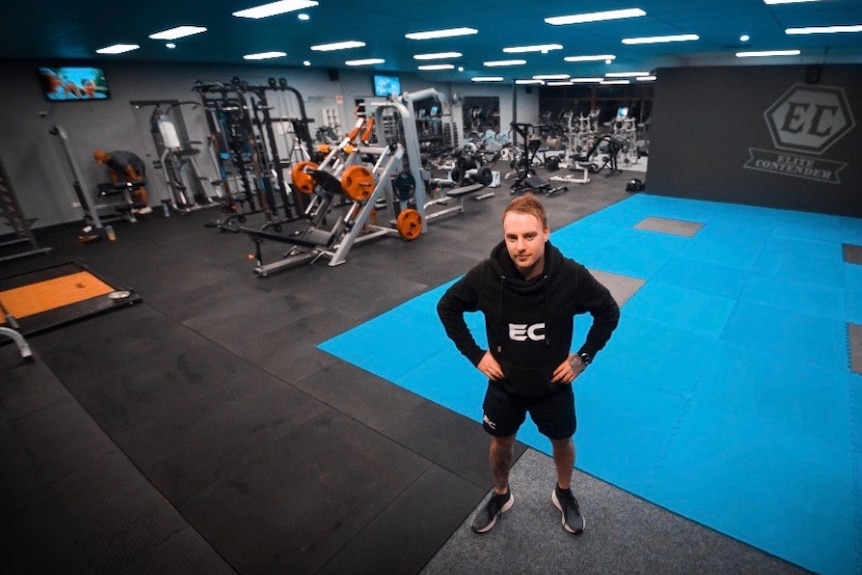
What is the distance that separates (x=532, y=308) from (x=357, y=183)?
15.2 feet

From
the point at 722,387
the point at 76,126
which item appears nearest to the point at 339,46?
the point at 76,126

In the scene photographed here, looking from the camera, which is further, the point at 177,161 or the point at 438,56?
the point at 438,56

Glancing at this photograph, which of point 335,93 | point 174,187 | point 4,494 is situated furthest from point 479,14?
point 335,93

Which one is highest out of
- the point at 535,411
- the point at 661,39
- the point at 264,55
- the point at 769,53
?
the point at 264,55

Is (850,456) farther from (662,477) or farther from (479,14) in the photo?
(479,14)

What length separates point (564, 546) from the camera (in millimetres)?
1864

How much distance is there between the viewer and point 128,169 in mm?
8352

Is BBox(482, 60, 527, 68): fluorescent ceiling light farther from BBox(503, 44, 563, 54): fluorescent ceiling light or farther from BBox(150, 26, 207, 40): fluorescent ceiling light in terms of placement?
BBox(150, 26, 207, 40): fluorescent ceiling light

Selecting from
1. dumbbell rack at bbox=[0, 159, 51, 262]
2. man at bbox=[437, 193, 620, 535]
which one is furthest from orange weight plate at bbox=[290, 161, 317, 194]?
man at bbox=[437, 193, 620, 535]

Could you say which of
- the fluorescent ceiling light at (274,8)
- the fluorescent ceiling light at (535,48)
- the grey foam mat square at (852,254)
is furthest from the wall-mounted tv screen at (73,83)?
the grey foam mat square at (852,254)

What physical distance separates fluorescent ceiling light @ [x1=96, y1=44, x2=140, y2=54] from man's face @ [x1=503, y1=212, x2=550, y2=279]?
787 cm

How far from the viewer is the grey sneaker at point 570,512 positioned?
1903 millimetres

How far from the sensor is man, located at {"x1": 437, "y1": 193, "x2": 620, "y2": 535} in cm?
149

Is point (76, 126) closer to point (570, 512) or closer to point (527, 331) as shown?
point (527, 331)
